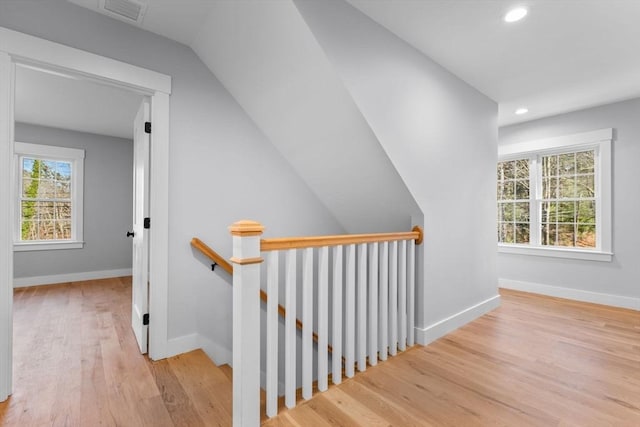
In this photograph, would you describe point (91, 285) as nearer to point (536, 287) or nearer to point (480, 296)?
point (480, 296)

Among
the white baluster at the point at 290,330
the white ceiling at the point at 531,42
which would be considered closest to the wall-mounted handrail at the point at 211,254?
the white baluster at the point at 290,330

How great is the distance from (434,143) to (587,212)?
2780 mm

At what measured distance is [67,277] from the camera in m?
4.88

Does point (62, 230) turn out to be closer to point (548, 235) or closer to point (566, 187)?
point (548, 235)

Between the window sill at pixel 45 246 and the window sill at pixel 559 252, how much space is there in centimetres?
666

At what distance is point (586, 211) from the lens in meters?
3.89

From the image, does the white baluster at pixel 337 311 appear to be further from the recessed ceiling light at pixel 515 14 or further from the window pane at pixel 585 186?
the window pane at pixel 585 186

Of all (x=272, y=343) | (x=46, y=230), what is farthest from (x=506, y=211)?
(x=46, y=230)

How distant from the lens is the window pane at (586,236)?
3.83 meters

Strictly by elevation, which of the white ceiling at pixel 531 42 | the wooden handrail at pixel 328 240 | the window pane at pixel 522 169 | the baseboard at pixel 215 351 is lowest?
the baseboard at pixel 215 351

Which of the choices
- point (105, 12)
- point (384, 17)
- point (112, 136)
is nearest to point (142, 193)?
point (105, 12)

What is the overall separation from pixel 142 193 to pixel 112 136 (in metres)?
3.82

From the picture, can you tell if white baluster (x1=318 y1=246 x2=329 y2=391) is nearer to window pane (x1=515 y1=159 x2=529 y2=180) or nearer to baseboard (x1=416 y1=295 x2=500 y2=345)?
baseboard (x1=416 y1=295 x2=500 y2=345)

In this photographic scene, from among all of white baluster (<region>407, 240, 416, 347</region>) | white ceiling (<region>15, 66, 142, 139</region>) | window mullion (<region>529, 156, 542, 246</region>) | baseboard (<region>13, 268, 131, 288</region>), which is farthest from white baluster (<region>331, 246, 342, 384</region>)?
baseboard (<region>13, 268, 131, 288</region>)
